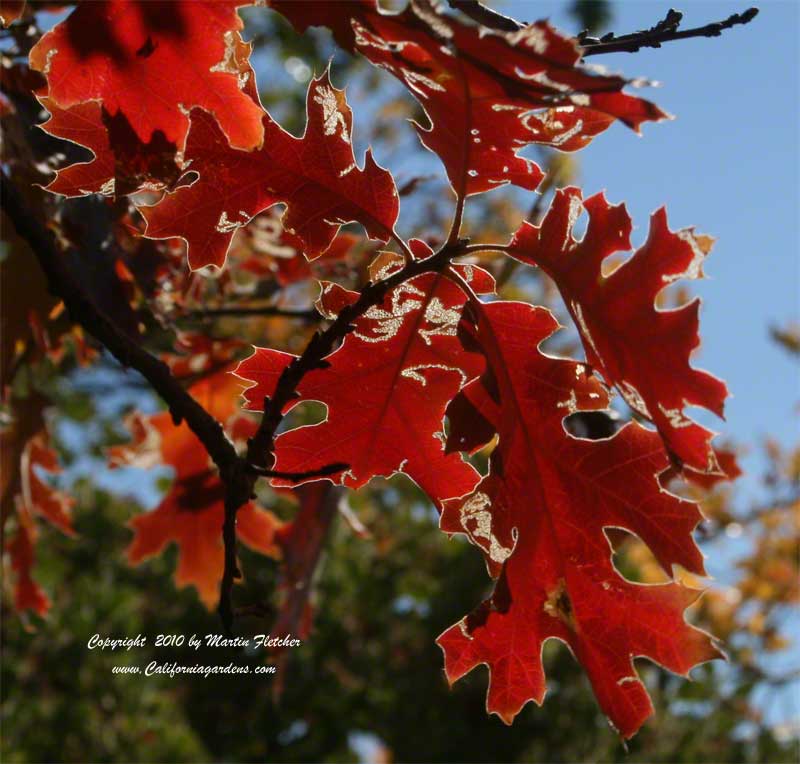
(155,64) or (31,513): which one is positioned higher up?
(155,64)

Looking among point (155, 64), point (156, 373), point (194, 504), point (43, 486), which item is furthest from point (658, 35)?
point (43, 486)

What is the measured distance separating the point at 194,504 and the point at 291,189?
1339 millimetres

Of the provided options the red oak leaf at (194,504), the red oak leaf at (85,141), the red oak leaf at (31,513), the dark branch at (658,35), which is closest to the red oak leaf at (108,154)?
the red oak leaf at (85,141)

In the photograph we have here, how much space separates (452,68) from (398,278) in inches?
11.0

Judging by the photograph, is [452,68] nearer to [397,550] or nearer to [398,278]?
[398,278]

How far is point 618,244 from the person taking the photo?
126 cm

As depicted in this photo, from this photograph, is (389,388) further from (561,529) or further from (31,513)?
A: (31,513)

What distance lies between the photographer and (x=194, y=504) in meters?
2.45

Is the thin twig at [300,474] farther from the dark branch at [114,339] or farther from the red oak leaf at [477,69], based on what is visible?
the red oak leaf at [477,69]

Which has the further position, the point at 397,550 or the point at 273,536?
the point at 397,550

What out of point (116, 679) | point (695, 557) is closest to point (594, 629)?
point (695, 557)

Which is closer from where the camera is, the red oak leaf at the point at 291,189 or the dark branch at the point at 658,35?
the dark branch at the point at 658,35

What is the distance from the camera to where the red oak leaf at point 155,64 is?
1.13m

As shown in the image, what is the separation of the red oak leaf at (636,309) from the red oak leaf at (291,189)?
0.72ft
